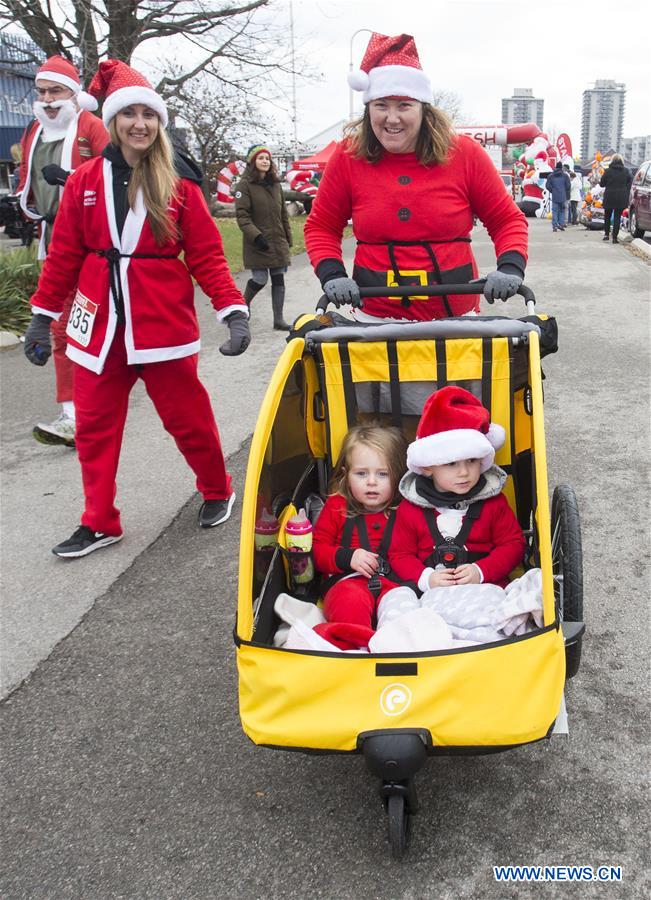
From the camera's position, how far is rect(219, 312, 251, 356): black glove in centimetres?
376

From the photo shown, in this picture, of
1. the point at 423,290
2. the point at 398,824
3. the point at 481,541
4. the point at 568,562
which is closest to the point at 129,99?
the point at 423,290

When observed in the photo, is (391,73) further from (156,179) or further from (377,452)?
(377,452)

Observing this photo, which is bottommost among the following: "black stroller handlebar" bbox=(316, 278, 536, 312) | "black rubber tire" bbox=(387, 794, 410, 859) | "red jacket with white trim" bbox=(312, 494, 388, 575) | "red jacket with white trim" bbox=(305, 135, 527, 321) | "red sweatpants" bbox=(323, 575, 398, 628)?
"black rubber tire" bbox=(387, 794, 410, 859)

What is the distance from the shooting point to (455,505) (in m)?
2.84

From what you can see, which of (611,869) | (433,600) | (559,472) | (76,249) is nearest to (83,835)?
(433,600)

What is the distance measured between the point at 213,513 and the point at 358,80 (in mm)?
2196

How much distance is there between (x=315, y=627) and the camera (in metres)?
2.54

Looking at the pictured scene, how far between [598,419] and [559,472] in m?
1.14

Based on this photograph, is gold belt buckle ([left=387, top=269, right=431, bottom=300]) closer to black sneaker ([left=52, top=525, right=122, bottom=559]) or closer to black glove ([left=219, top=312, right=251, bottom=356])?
black glove ([left=219, top=312, right=251, bottom=356])

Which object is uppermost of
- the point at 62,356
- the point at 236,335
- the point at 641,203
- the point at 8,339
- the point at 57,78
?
the point at 57,78

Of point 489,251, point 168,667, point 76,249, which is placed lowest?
point 489,251

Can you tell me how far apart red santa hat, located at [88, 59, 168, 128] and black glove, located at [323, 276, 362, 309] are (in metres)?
1.20

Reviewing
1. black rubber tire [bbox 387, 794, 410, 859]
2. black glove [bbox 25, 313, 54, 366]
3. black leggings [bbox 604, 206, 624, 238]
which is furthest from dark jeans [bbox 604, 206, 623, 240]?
black rubber tire [bbox 387, 794, 410, 859]

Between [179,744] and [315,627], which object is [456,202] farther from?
[179,744]
